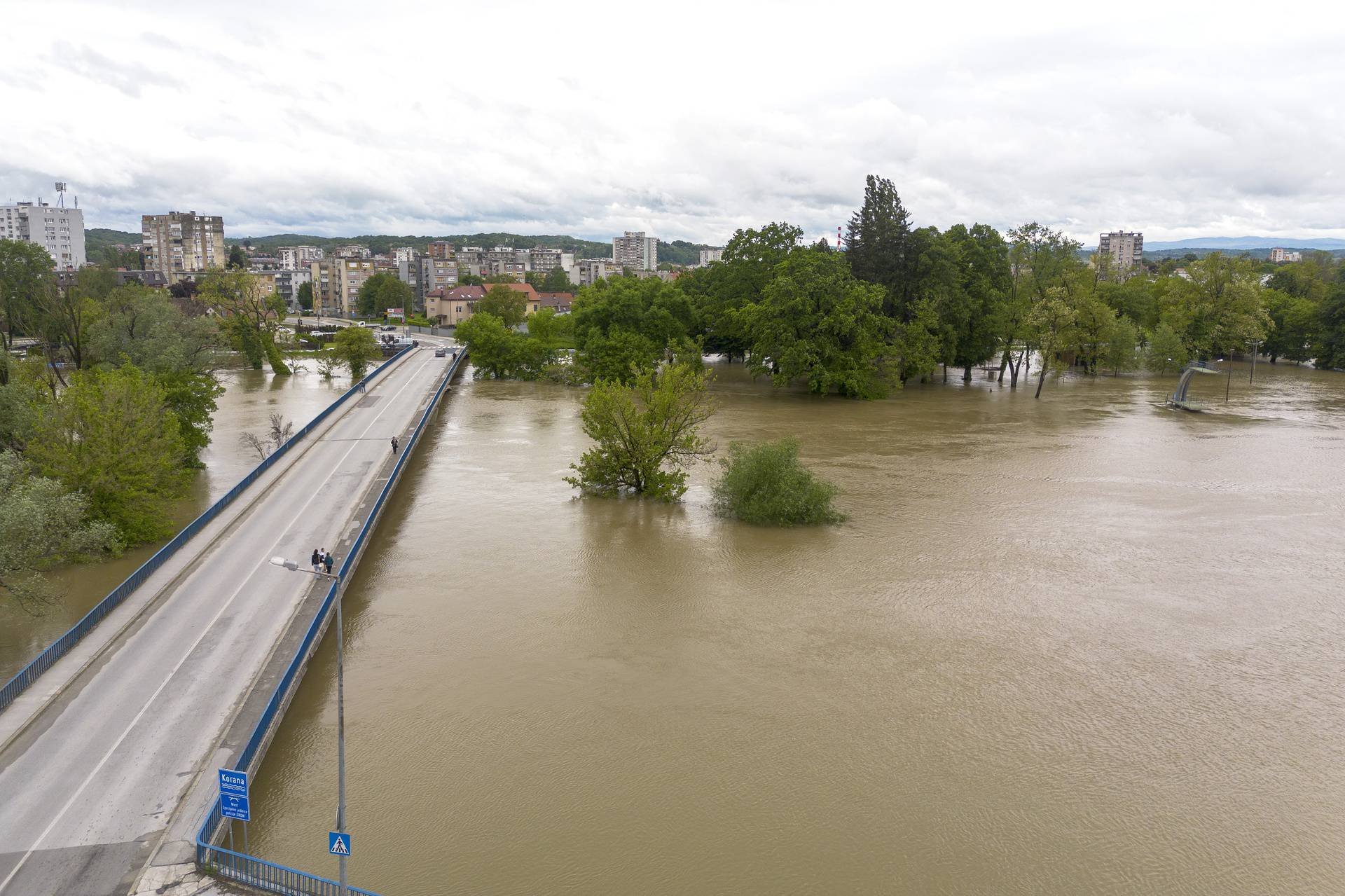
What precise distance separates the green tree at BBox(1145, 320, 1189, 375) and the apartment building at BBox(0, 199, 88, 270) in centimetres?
15938

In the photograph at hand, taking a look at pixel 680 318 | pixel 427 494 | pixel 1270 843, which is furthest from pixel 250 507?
pixel 680 318

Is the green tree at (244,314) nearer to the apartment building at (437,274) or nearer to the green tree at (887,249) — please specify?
the green tree at (887,249)

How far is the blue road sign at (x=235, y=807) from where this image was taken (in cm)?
1162

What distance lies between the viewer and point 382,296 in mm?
115062

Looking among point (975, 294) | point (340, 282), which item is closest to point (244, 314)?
point (975, 294)

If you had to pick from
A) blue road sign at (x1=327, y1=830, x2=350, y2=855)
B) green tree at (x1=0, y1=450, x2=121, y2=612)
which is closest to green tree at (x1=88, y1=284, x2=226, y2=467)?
green tree at (x1=0, y1=450, x2=121, y2=612)

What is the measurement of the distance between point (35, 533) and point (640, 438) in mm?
17669

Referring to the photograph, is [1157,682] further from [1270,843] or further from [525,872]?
[525,872]

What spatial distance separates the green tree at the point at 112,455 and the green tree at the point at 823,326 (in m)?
33.9

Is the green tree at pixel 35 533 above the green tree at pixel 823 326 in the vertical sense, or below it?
below

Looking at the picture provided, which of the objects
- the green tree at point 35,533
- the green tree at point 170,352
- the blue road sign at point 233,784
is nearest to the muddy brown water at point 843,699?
the blue road sign at point 233,784

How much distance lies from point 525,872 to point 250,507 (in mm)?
18360

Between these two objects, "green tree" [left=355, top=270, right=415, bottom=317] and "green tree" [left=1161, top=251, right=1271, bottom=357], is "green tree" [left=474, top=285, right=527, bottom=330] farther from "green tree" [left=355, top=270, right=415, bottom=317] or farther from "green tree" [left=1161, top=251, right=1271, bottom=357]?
"green tree" [left=1161, top=251, right=1271, bottom=357]

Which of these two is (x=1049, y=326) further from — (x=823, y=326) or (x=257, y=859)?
(x=257, y=859)
